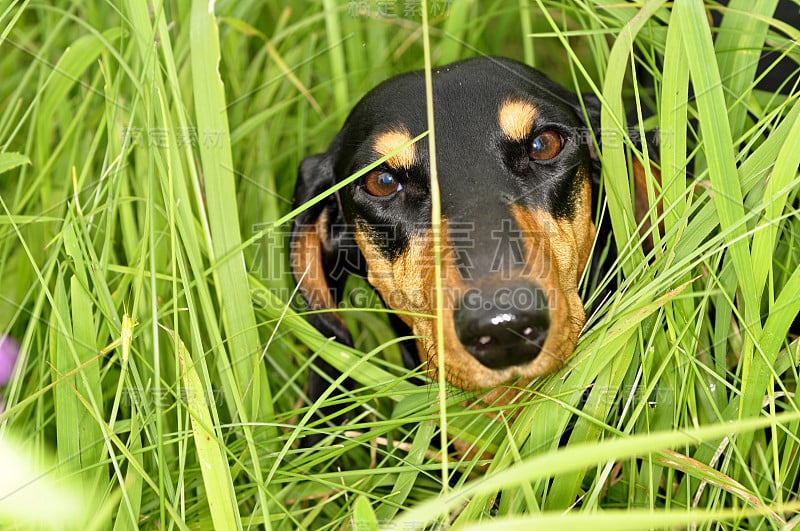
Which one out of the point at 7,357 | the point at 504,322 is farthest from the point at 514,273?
the point at 7,357

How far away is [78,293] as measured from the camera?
6.72 feet

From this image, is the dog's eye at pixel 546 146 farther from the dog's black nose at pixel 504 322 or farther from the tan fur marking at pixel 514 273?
the dog's black nose at pixel 504 322

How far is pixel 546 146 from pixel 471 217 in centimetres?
44

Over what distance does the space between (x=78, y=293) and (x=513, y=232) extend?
111cm

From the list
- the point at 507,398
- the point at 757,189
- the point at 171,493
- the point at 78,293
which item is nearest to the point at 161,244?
the point at 78,293

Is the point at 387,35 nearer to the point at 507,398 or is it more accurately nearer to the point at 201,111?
the point at 201,111

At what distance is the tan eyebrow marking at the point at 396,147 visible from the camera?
2.31 metres

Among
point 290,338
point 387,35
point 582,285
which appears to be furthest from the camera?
point 387,35

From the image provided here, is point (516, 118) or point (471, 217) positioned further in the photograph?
point (516, 118)

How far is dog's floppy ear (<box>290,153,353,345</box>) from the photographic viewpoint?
8.87ft

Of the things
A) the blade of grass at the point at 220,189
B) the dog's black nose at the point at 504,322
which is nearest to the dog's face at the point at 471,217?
the dog's black nose at the point at 504,322

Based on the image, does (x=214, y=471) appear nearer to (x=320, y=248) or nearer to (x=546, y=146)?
(x=320, y=248)

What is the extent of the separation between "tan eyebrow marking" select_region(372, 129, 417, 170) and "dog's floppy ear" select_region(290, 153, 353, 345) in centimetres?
46

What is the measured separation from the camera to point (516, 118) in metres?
2.29
